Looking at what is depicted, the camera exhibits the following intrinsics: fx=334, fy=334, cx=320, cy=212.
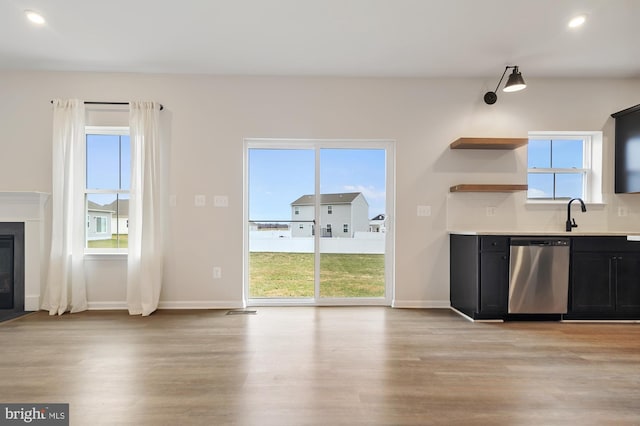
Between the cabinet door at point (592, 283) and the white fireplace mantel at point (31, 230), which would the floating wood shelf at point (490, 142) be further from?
the white fireplace mantel at point (31, 230)

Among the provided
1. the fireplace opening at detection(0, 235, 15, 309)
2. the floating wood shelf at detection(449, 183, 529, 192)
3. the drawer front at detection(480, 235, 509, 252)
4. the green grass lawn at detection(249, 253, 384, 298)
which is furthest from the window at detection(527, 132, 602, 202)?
the fireplace opening at detection(0, 235, 15, 309)

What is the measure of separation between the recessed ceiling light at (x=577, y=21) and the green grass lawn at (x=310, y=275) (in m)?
2.77

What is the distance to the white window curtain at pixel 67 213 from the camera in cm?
352

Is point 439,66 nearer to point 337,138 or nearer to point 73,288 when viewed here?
point 337,138

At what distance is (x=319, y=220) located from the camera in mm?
3949

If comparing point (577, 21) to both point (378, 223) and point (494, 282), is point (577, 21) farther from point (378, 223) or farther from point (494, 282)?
point (378, 223)

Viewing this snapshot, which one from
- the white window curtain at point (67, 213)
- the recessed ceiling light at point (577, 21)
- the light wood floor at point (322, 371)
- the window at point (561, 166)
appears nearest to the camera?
the light wood floor at point (322, 371)

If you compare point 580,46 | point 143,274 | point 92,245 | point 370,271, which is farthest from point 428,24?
point 92,245

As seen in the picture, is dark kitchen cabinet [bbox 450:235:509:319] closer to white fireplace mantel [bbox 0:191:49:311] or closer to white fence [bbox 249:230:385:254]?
white fence [bbox 249:230:385:254]


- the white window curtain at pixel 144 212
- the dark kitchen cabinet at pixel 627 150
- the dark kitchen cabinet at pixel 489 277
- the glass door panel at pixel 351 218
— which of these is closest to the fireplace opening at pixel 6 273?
the white window curtain at pixel 144 212

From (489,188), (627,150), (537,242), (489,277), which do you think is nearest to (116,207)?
(489,277)

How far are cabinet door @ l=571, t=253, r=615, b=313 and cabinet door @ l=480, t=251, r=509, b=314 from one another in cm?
69

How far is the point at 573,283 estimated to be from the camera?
129 inches

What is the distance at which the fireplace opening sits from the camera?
11.9 ft
